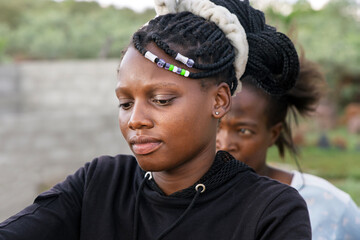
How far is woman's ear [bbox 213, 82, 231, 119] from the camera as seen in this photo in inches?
65.5

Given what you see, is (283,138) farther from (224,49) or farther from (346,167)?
(346,167)

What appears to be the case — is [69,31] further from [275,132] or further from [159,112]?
[159,112]

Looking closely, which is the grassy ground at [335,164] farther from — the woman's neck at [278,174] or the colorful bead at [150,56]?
the colorful bead at [150,56]

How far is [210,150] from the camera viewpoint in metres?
1.74

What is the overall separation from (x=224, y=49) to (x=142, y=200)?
582 mm

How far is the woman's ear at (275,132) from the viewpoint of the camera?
116 inches

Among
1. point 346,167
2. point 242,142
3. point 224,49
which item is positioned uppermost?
point 224,49

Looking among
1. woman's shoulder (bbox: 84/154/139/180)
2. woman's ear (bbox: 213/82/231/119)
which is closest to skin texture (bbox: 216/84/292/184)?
woman's shoulder (bbox: 84/154/139/180)

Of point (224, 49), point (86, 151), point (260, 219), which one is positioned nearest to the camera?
point (260, 219)

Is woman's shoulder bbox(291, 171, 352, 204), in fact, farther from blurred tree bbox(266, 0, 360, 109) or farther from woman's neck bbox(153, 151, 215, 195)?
blurred tree bbox(266, 0, 360, 109)

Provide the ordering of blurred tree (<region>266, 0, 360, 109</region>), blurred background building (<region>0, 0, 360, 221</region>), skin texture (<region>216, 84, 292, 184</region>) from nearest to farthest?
skin texture (<region>216, 84, 292, 184</region>) < blurred background building (<region>0, 0, 360, 221</region>) < blurred tree (<region>266, 0, 360, 109</region>)

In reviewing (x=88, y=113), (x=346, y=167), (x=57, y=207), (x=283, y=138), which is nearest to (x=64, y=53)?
(x=88, y=113)

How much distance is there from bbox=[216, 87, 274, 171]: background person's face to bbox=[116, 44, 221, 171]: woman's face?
1.05m

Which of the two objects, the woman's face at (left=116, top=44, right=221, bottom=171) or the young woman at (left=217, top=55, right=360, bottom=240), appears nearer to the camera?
the woman's face at (left=116, top=44, right=221, bottom=171)
